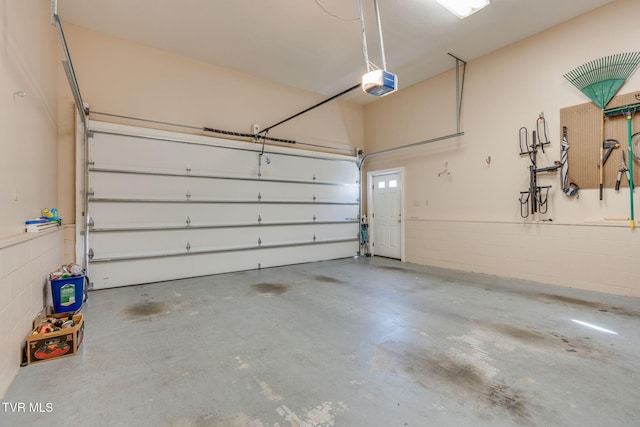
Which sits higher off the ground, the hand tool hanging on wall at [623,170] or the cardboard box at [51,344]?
the hand tool hanging on wall at [623,170]

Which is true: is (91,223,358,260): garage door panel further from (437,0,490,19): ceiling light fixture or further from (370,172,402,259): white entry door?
(437,0,490,19): ceiling light fixture

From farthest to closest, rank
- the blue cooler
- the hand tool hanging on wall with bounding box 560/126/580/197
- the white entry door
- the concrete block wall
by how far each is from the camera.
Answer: the white entry door, the hand tool hanging on wall with bounding box 560/126/580/197, the blue cooler, the concrete block wall

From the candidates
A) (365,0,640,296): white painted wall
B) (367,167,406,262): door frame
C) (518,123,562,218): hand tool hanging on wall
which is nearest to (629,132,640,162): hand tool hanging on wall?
(365,0,640,296): white painted wall

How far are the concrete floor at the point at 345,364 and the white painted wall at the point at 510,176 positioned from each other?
62 centimetres

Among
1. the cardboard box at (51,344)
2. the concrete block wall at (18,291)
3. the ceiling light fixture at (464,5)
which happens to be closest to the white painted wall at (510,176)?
the ceiling light fixture at (464,5)

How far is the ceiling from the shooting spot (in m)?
3.86

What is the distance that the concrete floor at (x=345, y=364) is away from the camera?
5.36ft

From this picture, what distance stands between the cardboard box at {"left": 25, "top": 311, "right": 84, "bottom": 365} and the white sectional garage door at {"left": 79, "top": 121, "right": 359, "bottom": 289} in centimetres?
225

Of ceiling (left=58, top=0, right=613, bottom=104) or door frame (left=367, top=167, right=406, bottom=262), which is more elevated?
ceiling (left=58, top=0, right=613, bottom=104)

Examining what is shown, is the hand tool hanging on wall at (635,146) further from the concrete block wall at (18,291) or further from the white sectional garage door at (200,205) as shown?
the concrete block wall at (18,291)

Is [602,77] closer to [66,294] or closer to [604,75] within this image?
[604,75]

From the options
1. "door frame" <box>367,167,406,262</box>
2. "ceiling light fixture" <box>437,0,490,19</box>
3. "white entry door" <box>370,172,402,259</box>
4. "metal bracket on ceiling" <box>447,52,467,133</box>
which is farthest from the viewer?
"white entry door" <box>370,172,402,259</box>

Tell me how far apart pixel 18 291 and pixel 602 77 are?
669 centimetres

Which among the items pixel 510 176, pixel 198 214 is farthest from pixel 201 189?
pixel 510 176
